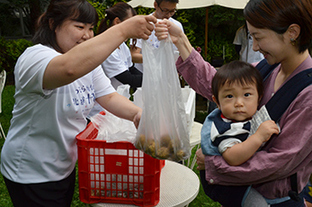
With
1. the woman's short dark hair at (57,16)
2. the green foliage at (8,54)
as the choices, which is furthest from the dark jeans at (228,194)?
the green foliage at (8,54)

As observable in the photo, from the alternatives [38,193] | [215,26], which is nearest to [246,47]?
[215,26]

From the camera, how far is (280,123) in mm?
1247

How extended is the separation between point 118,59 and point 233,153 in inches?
73.2

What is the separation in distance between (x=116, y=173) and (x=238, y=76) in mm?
782

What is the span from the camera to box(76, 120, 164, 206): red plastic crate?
4.73 ft

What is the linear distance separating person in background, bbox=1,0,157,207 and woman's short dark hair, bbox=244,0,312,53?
46 centimetres

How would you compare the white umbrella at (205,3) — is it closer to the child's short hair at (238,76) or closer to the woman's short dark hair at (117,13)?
the woman's short dark hair at (117,13)

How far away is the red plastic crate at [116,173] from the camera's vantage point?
1442mm

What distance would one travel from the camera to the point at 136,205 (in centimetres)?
153

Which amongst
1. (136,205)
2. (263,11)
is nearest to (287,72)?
(263,11)

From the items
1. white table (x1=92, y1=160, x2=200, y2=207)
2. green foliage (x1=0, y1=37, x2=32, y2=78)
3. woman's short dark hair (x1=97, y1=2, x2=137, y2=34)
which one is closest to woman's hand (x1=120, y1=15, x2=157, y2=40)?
white table (x1=92, y1=160, x2=200, y2=207)

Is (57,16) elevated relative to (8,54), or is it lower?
elevated

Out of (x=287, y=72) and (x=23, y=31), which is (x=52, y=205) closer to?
(x=287, y=72)

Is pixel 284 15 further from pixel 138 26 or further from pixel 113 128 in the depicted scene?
pixel 113 128
